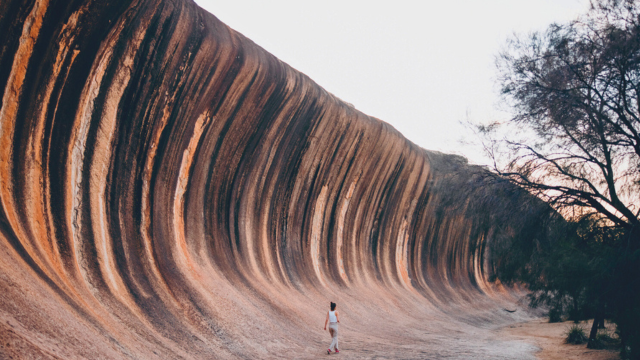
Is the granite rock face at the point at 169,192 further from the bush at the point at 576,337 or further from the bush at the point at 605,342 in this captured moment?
the bush at the point at 576,337

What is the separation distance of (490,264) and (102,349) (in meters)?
25.7

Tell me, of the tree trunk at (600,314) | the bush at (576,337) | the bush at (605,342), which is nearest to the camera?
the tree trunk at (600,314)

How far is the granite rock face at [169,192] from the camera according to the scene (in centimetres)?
716

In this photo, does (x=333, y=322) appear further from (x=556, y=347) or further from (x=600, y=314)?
(x=556, y=347)

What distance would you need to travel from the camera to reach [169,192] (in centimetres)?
1062

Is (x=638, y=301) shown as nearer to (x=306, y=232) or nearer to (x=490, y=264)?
(x=306, y=232)

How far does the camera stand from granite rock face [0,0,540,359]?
23.5ft

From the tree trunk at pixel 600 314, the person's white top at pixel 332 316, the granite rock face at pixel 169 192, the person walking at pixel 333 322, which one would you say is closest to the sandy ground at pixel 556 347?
the tree trunk at pixel 600 314

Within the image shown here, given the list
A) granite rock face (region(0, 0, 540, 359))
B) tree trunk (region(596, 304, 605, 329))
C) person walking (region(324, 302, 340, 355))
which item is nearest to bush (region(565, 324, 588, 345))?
tree trunk (region(596, 304, 605, 329))

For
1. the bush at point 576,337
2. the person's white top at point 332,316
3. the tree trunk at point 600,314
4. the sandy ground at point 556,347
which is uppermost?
the tree trunk at point 600,314

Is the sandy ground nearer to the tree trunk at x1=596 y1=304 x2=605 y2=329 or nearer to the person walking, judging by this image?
the tree trunk at x1=596 y1=304 x2=605 y2=329

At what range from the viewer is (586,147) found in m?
9.83

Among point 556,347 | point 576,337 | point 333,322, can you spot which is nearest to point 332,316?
point 333,322

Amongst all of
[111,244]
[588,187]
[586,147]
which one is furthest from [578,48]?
[111,244]
